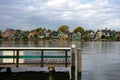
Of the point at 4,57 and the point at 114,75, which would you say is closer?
the point at 4,57

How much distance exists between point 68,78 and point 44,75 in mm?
2721

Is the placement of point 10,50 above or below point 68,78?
above

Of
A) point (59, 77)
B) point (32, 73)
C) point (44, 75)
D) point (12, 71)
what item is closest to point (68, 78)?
point (59, 77)

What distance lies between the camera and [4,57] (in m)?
27.4

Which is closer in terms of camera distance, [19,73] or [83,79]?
[83,79]

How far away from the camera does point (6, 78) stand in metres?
27.0

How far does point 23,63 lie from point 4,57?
189cm

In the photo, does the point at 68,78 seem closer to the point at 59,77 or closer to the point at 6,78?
the point at 59,77

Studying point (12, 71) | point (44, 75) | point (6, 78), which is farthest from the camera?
point (12, 71)

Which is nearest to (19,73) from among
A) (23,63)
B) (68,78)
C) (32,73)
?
(32,73)

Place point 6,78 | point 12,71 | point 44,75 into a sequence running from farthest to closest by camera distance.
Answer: point 12,71 → point 44,75 → point 6,78

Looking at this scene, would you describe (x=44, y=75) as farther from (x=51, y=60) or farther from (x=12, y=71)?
(x=12, y=71)

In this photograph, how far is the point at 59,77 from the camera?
27672 millimetres

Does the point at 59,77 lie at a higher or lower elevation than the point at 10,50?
lower
